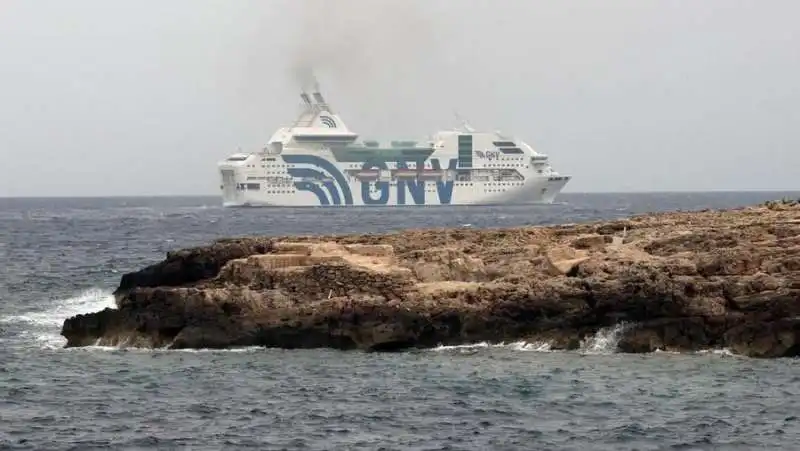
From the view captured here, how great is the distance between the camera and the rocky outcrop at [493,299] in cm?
2609

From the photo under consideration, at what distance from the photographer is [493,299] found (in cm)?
2711

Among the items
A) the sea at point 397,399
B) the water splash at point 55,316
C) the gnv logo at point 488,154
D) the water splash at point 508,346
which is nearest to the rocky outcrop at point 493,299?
the water splash at point 508,346

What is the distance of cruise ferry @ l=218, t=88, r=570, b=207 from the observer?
130625mm

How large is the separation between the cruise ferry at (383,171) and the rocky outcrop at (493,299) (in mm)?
100103

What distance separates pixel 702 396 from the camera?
870 inches

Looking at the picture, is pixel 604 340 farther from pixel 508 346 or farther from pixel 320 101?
pixel 320 101

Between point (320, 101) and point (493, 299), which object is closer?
point (493, 299)

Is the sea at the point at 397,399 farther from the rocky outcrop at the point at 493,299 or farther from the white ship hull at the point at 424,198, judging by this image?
the white ship hull at the point at 424,198

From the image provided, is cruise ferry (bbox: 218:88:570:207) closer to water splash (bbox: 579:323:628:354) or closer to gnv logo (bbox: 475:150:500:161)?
gnv logo (bbox: 475:150:500:161)

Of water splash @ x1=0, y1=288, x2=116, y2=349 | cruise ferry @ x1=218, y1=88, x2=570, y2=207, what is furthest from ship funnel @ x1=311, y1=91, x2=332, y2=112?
water splash @ x1=0, y1=288, x2=116, y2=349

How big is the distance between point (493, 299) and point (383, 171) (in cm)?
10478

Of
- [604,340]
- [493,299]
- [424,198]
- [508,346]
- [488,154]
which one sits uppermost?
[488,154]

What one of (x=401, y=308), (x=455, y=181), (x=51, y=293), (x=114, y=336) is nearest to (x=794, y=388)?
(x=401, y=308)

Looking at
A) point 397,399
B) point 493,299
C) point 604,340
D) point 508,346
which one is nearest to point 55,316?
point 493,299
